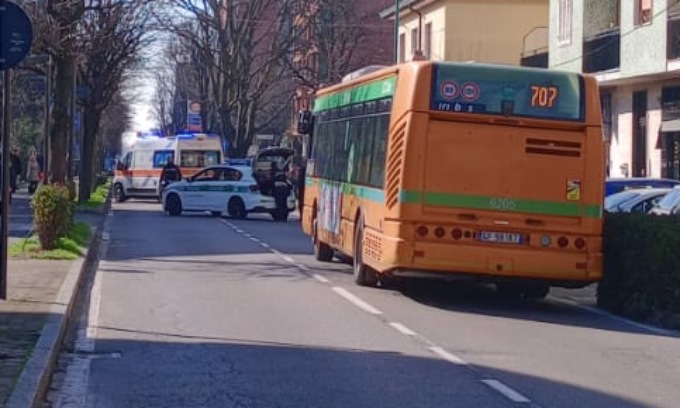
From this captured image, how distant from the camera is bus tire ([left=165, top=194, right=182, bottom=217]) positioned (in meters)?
43.6

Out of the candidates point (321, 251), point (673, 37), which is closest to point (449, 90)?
point (321, 251)

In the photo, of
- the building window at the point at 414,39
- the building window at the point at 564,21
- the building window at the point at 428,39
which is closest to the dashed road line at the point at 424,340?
the building window at the point at 564,21

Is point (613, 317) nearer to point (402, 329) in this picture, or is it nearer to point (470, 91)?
point (470, 91)

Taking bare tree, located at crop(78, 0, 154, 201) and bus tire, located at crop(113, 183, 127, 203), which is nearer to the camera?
bare tree, located at crop(78, 0, 154, 201)

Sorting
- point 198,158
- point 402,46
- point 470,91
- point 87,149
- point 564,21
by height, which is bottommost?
point 198,158

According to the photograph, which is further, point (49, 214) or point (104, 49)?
point (104, 49)

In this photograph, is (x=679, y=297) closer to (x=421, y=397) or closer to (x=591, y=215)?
(x=591, y=215)

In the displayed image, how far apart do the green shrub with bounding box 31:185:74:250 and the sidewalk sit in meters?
1.68

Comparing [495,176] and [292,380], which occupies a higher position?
[495,176]

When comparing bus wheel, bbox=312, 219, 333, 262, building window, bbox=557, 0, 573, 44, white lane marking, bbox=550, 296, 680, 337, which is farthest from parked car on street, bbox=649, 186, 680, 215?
building window, bbox=557, 0, 573, 44

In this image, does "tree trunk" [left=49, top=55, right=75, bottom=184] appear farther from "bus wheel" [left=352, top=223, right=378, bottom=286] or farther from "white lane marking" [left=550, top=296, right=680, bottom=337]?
"white lane marking" [left=550, top=296, right=680, bottom=337]

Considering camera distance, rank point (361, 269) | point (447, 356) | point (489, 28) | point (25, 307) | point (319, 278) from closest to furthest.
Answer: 1. point (447, 356)
2. point (25, 307)
3. point (361, 269)
4. point (319, 278)
5. point (489, 28)

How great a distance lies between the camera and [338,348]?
13445mm

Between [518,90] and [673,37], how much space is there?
63.6 ft
